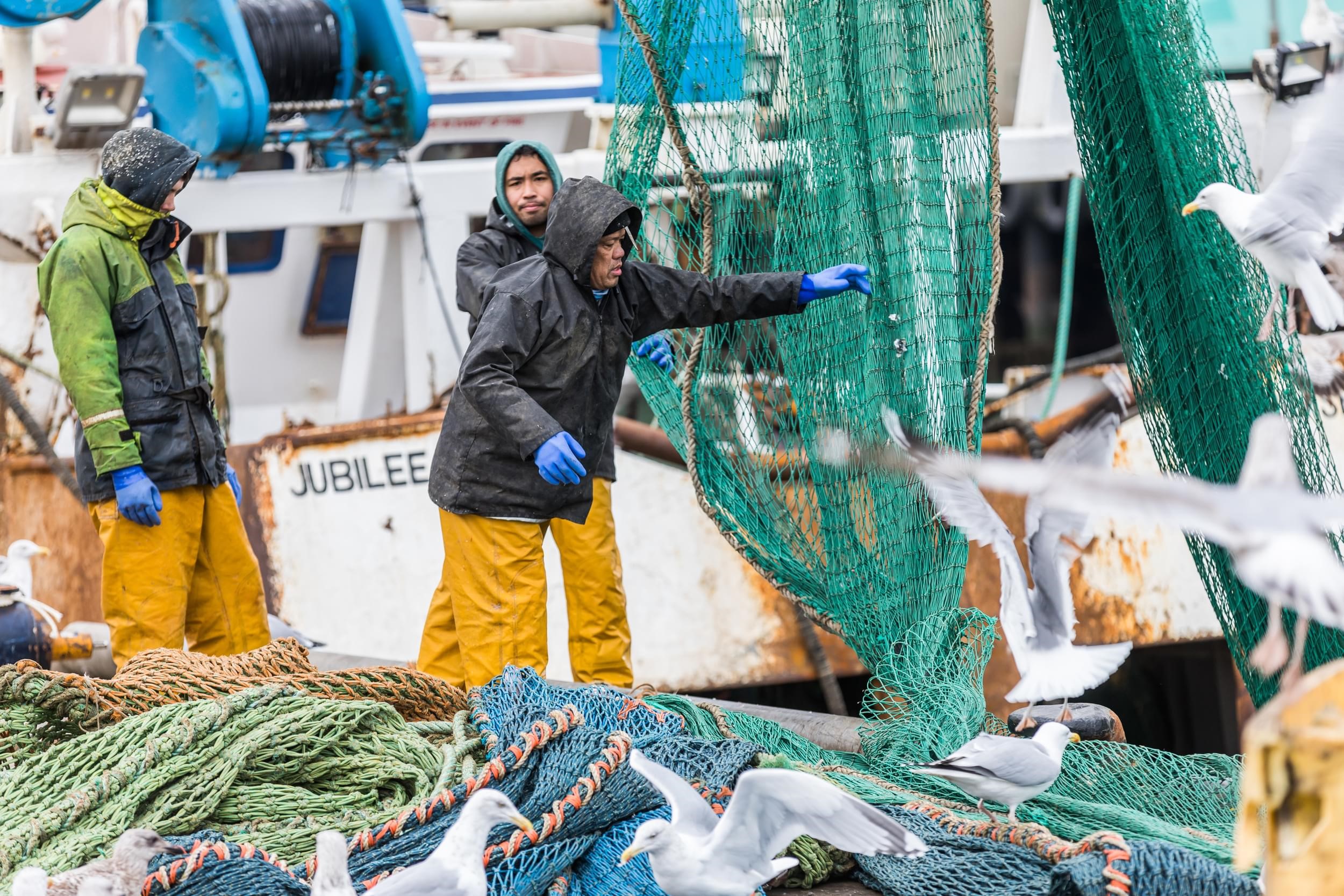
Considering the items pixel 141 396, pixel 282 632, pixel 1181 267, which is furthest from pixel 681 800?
pixel 282 632

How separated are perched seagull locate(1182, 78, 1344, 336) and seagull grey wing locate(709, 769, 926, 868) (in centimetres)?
183

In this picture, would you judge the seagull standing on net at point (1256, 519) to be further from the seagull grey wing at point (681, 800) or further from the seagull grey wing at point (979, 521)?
the seagull grey wing at point (979, 521)

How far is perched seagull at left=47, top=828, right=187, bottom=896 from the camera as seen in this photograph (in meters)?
2.73

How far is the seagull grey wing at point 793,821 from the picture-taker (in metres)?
2.71

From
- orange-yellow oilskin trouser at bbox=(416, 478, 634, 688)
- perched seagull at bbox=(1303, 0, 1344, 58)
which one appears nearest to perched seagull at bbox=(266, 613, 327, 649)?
orange-yellow oilskin trouser at bbox=(416, 478, 634, 688)

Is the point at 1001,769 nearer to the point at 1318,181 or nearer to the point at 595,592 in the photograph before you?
the point at 1318,181

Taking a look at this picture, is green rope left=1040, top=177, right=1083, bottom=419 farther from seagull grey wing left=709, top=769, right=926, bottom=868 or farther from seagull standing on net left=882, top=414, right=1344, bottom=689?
seagull standing on net left=882, top=414, right=1344, bottom=689

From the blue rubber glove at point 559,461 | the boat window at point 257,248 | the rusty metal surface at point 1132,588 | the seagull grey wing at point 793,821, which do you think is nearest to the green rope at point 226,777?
the blue rubber glove at point 559,461

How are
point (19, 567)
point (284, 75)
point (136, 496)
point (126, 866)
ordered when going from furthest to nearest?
point (284, 75)
point (19, 567)
point (136, 496)
point (126, 866)

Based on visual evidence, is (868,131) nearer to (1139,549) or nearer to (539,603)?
(539,603)

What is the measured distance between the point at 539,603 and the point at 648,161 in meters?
1.53

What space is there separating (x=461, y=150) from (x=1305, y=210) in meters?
5.71

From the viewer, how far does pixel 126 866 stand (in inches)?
111

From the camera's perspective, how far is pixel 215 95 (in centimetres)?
666
